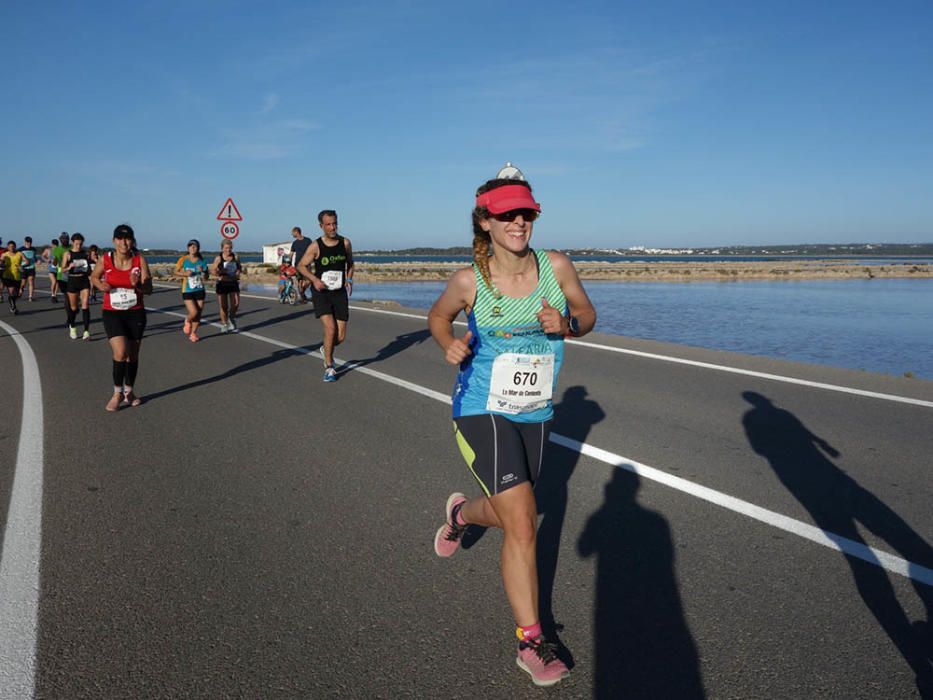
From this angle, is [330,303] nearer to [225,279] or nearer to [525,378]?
[525,378]

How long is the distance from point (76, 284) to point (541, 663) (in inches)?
567

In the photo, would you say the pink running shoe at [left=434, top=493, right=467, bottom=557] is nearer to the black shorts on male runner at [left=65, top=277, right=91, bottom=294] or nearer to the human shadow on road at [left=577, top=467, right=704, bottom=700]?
the human shadow on road at [left=577, top=467, right=704, bottom=700]

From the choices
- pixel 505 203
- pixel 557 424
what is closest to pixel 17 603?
pixel 505 203

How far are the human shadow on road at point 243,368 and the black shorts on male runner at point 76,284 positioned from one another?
194 inches

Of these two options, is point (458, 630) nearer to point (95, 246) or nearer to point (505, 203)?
point (505, 203)

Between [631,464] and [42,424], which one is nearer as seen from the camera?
[631,464]

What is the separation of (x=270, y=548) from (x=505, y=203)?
225cm

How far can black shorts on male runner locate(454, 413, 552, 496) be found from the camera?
10.0 ft

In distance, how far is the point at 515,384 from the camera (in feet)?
10.5

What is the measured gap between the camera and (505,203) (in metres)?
3.11

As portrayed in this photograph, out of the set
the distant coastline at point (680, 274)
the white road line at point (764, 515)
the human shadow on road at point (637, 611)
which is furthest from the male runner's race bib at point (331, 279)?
the distant coastline at point (680, 274)

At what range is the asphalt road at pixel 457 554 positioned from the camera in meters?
2.79

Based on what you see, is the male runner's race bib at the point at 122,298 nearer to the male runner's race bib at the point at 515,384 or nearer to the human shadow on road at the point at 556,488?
the human shadow on road at the point at 556,488

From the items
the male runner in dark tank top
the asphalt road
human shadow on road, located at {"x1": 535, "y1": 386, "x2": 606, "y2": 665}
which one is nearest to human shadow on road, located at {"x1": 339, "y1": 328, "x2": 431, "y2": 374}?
the male runner in dark tank top
